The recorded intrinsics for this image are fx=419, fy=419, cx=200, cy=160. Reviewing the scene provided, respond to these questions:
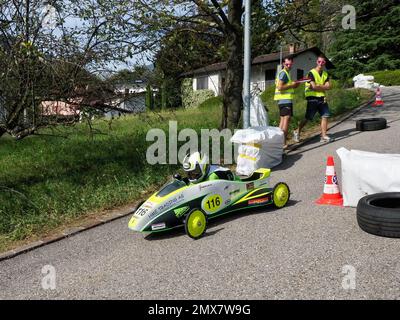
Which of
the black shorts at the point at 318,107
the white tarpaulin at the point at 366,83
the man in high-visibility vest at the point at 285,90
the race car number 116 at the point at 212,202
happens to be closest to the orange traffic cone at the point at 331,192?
the race car number 116 at the point at 212,202

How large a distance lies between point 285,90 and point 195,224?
5.45 meters

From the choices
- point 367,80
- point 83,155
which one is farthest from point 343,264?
point 367,80

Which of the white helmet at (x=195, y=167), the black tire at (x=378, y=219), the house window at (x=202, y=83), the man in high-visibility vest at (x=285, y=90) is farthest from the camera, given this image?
the house window at (x=202, y=83)

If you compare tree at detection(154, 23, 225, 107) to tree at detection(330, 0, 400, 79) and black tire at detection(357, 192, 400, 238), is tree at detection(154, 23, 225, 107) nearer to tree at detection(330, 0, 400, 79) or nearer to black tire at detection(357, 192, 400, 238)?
black tire at detection(357, 192, 400, 238)

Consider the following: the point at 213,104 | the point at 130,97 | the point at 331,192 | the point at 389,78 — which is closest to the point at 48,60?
the point at 130,97

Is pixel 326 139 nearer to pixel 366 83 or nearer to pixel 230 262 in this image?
pixel 230 262

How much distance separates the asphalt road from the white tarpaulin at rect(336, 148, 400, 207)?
335 millimetres

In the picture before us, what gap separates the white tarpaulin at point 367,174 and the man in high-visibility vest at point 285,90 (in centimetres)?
399

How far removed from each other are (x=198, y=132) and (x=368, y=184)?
7828 millimetres

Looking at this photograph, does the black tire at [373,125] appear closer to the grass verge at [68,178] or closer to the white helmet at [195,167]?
the grass verge at [68,178]

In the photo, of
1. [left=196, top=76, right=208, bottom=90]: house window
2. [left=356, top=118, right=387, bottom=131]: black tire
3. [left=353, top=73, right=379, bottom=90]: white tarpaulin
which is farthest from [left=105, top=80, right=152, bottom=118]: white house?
[left=196, top=76, right=208, bottom=90]: house window

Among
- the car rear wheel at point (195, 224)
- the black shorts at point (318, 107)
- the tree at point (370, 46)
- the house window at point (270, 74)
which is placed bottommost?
the car rear wheel at point (195, 224)

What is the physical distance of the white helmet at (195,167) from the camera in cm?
582

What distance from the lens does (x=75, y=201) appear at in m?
7.51
